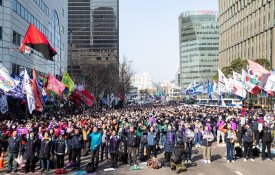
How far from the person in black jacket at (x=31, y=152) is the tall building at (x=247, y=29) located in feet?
207

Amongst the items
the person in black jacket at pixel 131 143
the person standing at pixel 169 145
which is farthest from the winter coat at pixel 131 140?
the person standing at pixel 169 145

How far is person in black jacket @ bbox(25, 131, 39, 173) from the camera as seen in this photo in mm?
15250

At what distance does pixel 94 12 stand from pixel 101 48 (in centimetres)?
1896

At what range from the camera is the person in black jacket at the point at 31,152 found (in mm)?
15250

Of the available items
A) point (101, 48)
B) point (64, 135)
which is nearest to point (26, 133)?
point (64, 135)

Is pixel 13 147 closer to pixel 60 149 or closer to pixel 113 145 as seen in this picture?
pixel 60 149

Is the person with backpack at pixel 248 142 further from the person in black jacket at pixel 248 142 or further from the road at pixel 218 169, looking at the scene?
the road at pixel 218 169

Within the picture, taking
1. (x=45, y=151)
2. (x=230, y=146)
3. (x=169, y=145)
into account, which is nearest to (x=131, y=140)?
(x=169, y=145)

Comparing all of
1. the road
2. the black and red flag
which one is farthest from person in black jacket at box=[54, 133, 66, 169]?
the black and red flag

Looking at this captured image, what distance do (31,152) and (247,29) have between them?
85.5m

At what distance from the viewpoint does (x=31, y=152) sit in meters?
15.3

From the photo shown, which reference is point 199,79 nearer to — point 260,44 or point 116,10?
point 116,10

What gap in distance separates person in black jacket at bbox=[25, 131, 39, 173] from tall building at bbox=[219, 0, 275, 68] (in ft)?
207

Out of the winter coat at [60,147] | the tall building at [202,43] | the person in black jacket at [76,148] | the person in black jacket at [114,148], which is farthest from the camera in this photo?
the tall building at [202,43]
